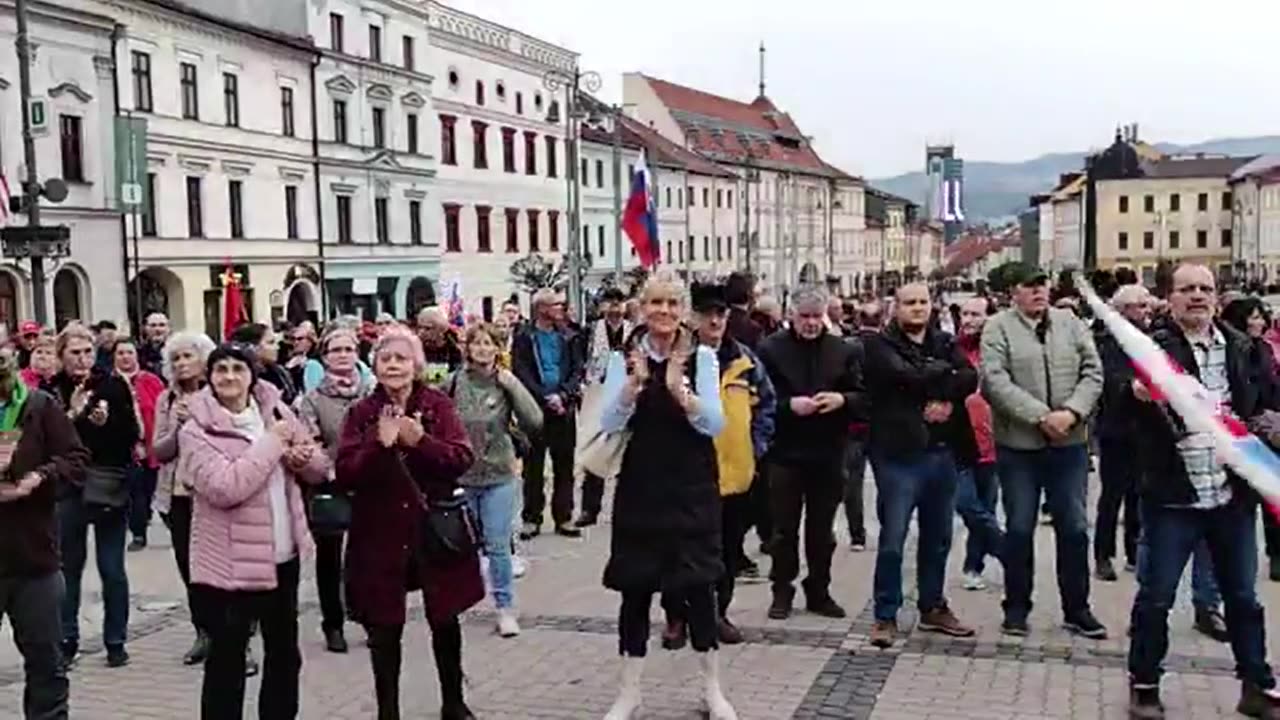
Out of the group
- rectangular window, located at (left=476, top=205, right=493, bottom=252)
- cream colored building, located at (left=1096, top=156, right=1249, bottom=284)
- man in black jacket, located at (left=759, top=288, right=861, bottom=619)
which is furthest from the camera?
cream colored building, located at (left=1096, top=156, right=1249, bottom=284)

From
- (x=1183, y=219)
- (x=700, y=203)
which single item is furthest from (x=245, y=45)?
(x=1183, y=219)

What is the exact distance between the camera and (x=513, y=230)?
55156 millimetres

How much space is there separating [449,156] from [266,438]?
46.5 meters

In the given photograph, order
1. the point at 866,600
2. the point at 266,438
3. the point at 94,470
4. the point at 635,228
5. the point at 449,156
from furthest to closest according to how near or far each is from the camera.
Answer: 1. the point at 449,156
2. the point at 635,228
3. the point at 866,600
4. the point at 94,470
5. the point at 266,438

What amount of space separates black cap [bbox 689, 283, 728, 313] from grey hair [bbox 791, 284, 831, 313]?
87cm

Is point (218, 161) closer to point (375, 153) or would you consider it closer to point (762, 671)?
point (375, 153)

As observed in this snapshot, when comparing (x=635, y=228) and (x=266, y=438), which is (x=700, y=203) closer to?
(x=635, y=228)

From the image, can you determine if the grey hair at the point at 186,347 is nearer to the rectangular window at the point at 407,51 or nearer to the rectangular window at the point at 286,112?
the rectangular window at the point at 286,112

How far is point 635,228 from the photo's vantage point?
84.0 feet

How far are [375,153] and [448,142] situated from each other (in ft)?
19.0

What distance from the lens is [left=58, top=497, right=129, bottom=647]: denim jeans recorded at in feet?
24.0

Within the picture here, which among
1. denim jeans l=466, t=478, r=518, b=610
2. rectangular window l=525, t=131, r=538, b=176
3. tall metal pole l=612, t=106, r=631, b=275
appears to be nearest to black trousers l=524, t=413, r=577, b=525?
denim jeans l=466, t=478, r=518, b=610

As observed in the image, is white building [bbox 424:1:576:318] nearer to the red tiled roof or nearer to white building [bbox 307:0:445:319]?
white building [bbox 307:0:445:319]

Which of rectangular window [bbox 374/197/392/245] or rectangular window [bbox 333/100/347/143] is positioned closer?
rectangular window [bbox 333/100/347/143]
